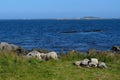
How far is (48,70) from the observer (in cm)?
1638

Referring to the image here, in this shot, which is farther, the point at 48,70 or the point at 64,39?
the point at 64,39

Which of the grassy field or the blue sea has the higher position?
the grassy field

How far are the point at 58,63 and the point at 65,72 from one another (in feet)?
8.10

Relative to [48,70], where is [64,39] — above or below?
below

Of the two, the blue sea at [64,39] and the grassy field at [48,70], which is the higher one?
the grassy field at [48,70]

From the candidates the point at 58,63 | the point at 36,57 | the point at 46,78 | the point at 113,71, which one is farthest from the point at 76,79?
the point at 36,57

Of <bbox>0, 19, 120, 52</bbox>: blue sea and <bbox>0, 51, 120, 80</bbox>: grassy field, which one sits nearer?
<bbox>0, 51, 120, 80</bbox>: grassy field

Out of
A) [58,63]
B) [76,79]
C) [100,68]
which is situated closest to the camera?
[76,79]

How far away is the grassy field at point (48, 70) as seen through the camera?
593 inches

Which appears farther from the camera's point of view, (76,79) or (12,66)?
(12,66)

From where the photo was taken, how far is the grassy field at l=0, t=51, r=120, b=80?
49.4ft

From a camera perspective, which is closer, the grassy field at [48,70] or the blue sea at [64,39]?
the grassy field at [48,70]

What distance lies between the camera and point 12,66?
16.8 m

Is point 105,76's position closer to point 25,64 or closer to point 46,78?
point 46,78
